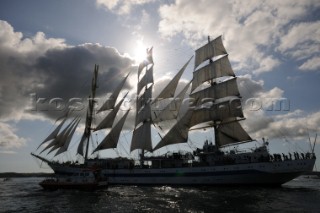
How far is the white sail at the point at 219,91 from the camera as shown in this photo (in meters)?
56.5

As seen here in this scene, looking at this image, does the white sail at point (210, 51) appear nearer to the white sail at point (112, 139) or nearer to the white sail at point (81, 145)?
the white sail at point (112, 139)

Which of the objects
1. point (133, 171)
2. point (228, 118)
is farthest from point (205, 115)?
point (133, 171)

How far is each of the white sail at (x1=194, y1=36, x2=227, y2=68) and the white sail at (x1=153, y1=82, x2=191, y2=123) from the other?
8.16 metres

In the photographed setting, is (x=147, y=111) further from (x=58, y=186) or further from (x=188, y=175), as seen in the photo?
(x=58, y=186)

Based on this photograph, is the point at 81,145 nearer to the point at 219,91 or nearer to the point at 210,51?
the point at 219,91

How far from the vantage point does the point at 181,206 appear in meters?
27.7

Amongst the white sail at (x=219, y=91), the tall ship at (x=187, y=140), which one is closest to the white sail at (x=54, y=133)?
the tall ship at (x=187, y=140)

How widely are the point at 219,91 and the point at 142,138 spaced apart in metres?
18.5

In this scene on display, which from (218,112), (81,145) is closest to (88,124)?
(81,145)

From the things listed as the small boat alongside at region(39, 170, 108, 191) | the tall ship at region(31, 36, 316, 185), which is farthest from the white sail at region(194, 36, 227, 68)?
the small boat alongside at region(39, 170, 108, 191)

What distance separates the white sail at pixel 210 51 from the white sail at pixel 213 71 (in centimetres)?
186

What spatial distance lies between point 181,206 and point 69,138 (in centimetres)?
3319

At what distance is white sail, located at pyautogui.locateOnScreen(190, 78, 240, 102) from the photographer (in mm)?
56469

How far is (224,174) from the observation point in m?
45.8
